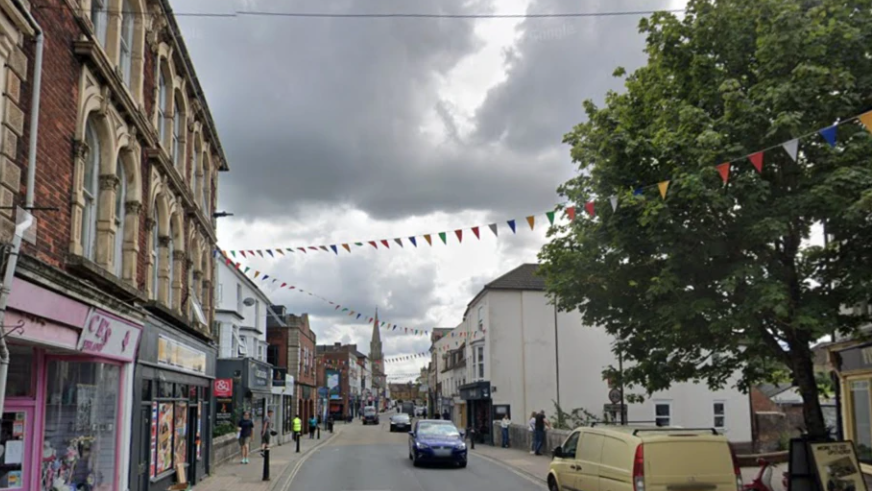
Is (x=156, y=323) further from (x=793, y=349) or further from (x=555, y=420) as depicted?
(x=555, y=420)

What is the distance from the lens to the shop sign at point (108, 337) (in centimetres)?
1077

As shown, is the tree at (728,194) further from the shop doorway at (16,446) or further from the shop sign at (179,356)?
the shop doorway at (16,446)

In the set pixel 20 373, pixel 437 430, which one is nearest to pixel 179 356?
pixel 20 373

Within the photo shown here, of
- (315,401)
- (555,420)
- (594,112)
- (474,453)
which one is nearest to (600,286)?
(594,112)

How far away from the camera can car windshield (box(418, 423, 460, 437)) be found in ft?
80.9

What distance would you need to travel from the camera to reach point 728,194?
12.7m

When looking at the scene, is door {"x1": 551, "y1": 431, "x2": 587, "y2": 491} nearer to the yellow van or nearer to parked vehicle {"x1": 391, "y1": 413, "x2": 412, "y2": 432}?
the yellow van

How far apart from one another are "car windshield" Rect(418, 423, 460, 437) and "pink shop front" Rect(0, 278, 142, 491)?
1306 centimetres

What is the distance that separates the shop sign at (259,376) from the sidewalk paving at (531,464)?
1144 centimetres

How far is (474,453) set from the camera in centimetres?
3244

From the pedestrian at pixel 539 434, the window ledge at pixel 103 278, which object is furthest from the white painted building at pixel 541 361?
the window ledge at pixel 103 278

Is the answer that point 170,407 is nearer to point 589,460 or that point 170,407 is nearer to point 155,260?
point 155,260

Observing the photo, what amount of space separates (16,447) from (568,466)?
8868 millimetres

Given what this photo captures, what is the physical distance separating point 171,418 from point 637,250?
1032 cm
